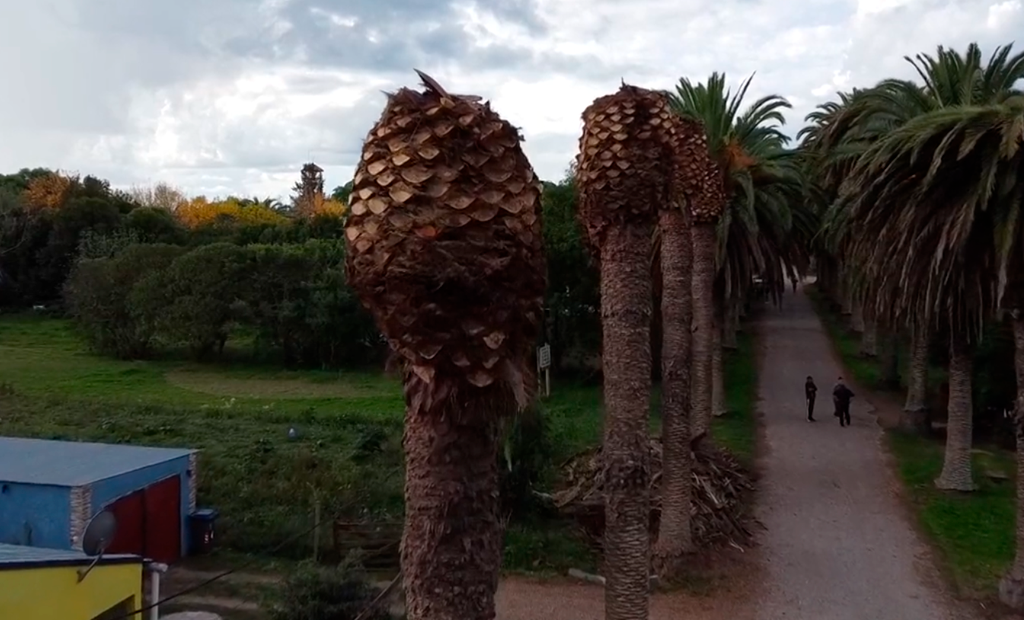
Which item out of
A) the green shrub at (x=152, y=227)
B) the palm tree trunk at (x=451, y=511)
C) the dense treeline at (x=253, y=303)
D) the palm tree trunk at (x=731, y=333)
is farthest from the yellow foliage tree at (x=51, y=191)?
the palm tree trunk at (x=451, y=511)

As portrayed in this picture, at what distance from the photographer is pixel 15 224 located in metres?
50.9

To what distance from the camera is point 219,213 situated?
71.3 m

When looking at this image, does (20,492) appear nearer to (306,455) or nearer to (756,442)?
(306,455)

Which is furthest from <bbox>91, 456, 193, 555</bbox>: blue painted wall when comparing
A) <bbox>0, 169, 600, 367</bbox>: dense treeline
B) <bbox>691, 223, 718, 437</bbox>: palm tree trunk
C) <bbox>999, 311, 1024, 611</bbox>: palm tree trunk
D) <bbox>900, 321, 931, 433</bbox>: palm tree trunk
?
<bbox>900, 321, 931, 433</bbox>: palm tree trunk

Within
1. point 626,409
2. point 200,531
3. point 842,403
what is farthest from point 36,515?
point 842,403

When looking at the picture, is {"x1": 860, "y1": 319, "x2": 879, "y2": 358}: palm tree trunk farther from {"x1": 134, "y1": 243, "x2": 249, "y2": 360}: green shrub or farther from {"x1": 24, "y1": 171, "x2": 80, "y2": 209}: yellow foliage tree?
{"x1": 24, "y1": 171, "x2": 80, "y2": 209}: yellow foliage tree

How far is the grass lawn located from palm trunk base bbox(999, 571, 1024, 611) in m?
0.40

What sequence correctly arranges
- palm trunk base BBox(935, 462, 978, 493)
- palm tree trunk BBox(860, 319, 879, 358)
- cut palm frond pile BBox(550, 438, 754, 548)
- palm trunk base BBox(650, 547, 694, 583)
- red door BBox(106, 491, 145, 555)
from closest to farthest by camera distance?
palm trunk base BBox(650, 547, 694, 583) < red door BBox(106, 491, 145, 555) < cut palm frond pile BBox(550, 438, 754, 548) < palm trunk base BBox(935, 462, 978, 493) < palm tree trunk BBox(860, 319, 879, 358)

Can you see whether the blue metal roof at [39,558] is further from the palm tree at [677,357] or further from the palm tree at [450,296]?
the palm tree at [677,357]

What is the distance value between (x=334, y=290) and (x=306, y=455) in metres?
15.8

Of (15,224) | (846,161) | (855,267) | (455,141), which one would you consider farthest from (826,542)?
(15,224)

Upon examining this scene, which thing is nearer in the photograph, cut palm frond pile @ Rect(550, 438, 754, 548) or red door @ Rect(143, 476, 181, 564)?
red door @ Rect(143, 476, 181, 564)

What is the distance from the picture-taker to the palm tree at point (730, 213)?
54.2 ft

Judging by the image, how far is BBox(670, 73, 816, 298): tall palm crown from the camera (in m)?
17.2
